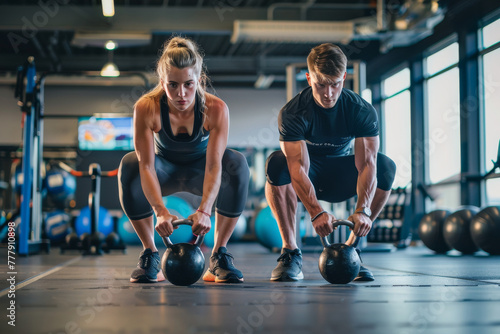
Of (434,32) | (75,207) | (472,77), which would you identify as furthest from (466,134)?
(75,207)

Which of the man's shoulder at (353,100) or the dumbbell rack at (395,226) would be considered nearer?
the man's shoulder at (353,100)

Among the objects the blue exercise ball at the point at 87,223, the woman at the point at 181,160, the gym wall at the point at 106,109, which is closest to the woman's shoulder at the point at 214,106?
the woman at the point at 181,160

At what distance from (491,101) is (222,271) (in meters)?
5.28

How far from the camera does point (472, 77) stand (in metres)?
6.77

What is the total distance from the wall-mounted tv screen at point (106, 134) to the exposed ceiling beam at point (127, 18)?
245 centimetres

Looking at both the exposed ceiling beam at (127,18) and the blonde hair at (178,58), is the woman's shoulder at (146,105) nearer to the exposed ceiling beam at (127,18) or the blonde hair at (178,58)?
the blonde hair at (178,58)

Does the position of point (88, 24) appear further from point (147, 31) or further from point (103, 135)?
point (103, 135)

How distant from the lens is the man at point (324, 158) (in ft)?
6.97

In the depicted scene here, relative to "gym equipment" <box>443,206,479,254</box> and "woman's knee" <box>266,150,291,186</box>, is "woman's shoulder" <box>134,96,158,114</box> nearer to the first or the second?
"woman's knee" <box>266,150,291,186</box>

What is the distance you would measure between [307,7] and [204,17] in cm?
143

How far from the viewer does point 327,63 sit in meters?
2.08

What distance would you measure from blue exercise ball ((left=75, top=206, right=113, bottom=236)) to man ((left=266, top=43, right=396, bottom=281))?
481 cm

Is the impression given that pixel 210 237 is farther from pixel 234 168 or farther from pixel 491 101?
pixel 234 168

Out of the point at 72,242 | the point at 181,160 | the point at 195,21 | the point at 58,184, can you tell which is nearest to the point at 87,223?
the point at 58,184
